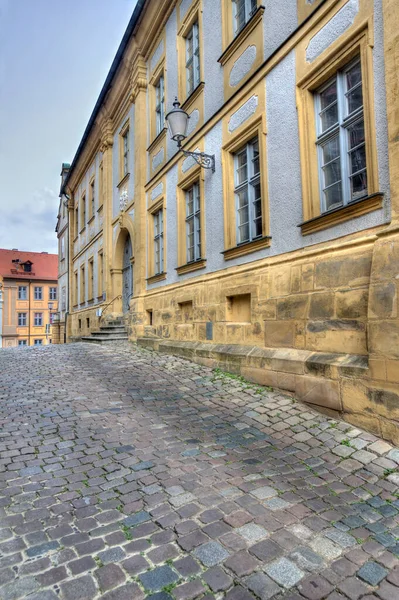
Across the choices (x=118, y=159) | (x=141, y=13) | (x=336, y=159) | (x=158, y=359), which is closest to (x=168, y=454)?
(x=336, y=159)

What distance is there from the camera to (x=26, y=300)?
1871 inches

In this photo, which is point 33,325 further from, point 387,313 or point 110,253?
point 387,313

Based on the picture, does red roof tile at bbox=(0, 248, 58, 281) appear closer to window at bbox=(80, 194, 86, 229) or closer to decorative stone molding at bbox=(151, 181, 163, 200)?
window at bbox=(80, 194, 86, 229)

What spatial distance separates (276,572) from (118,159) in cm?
1477

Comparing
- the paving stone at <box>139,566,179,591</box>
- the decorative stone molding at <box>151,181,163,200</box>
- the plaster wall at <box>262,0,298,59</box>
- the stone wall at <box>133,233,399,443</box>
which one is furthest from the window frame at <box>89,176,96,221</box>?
the paving stone at <box>139,566,179,591</box>

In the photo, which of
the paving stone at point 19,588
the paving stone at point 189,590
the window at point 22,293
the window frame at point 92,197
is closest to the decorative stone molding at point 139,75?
the window frame at point 92,197

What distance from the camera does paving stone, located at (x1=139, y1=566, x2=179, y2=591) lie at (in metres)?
2.05

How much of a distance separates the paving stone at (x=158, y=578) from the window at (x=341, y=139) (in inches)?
165

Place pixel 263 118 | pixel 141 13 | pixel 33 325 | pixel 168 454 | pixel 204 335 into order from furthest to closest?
1. pixel 33 325
2. pixel 141 13
3. pixel 204 335
4. pixel 263 118
5. pixel 168 454

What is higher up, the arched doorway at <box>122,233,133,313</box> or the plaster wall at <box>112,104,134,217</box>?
the plaster wall at <box>112,104,134,217</box>

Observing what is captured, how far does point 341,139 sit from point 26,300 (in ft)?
159

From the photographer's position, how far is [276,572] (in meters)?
2.15

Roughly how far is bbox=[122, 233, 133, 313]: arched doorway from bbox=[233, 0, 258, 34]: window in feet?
28.0

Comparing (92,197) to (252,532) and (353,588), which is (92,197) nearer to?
(252,532)
